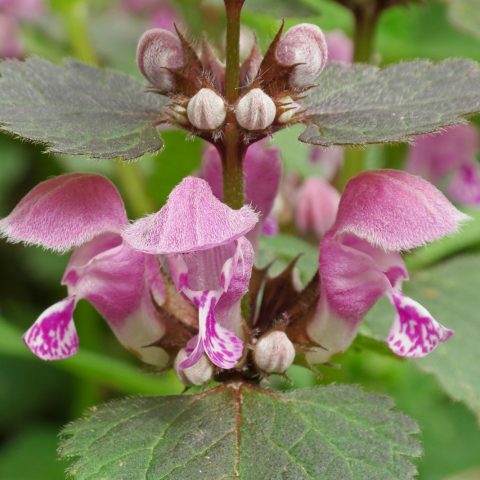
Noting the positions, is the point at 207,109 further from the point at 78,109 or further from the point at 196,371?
the point at 196,371

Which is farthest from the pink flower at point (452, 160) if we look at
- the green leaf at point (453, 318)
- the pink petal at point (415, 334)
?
the pink petal at point (415, 334)

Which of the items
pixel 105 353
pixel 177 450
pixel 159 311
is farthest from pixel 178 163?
pixel 177 450

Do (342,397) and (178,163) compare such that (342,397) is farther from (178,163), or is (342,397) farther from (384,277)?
(178,163)

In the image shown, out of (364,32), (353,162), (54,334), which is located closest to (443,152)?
(353,162)

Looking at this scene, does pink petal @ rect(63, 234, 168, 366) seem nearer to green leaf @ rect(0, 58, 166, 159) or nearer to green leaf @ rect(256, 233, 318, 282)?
green leaf @ rect(0, 58, 166, 159)

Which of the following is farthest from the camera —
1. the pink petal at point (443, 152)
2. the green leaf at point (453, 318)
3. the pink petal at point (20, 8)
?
the pink petal at point (20, 8)

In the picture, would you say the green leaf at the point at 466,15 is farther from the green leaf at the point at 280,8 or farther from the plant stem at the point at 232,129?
the plant stem at the point at 232,129
